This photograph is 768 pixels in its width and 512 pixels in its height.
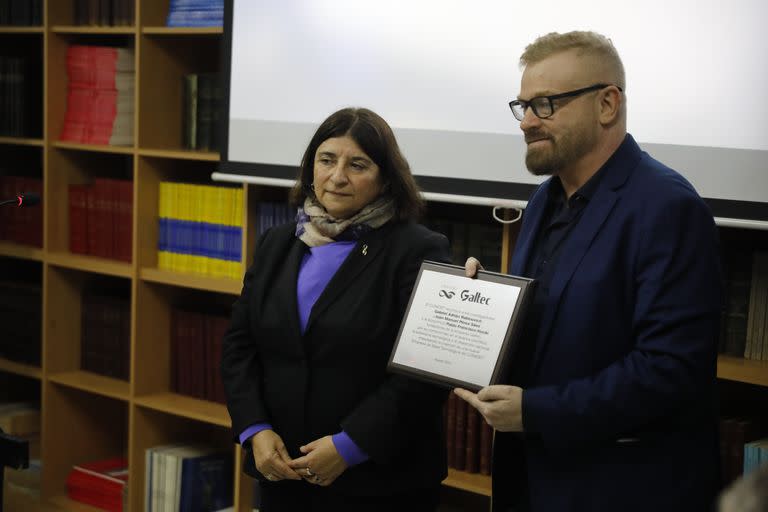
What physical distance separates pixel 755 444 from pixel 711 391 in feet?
2.67

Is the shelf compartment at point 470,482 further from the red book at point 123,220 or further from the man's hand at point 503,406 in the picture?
the red book at point 123,220

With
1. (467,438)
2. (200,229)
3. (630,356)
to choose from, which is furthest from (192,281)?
(630,356)

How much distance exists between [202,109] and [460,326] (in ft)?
6.71

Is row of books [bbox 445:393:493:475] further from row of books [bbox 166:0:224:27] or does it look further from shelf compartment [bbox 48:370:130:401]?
row of books [bbox 166:0:224:27]

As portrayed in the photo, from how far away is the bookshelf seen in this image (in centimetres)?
365

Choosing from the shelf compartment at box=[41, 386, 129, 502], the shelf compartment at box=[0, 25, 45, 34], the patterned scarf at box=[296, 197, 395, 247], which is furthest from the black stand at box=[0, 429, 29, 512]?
the shelf compartment at box=[0, 25, 45, 34]

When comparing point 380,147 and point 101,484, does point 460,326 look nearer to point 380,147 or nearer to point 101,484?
point 380,147

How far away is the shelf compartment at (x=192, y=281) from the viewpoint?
3.49 meters

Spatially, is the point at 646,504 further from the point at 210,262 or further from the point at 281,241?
the point at 210,262

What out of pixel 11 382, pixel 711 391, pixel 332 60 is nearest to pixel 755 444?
pixel 711 391

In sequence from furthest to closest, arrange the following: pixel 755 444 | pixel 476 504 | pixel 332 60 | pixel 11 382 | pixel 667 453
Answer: pixel 11 382 < pixel 476 504 < pixel 332 60 < pixel 755 444 < pixel 667 453

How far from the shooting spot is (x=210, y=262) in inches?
143

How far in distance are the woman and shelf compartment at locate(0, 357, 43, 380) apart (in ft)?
6.77

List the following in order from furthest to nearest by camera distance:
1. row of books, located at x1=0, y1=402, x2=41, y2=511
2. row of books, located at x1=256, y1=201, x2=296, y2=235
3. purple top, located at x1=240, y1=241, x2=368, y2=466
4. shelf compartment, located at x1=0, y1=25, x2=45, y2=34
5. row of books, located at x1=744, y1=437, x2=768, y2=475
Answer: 1. row of books, located at x1=0, y1=402, x2=41, y2=511
2. shelf compartment, located at x1=0, y1=25, x2=45, y2=34
3. row of books, located at x1=256, y1=201, x2=296, y2=235
4. row of books, located at x1=744, y1=437, x2=768, y2=475
5. purple top, located at x1=240, y1=241, x2=368, y2=466
